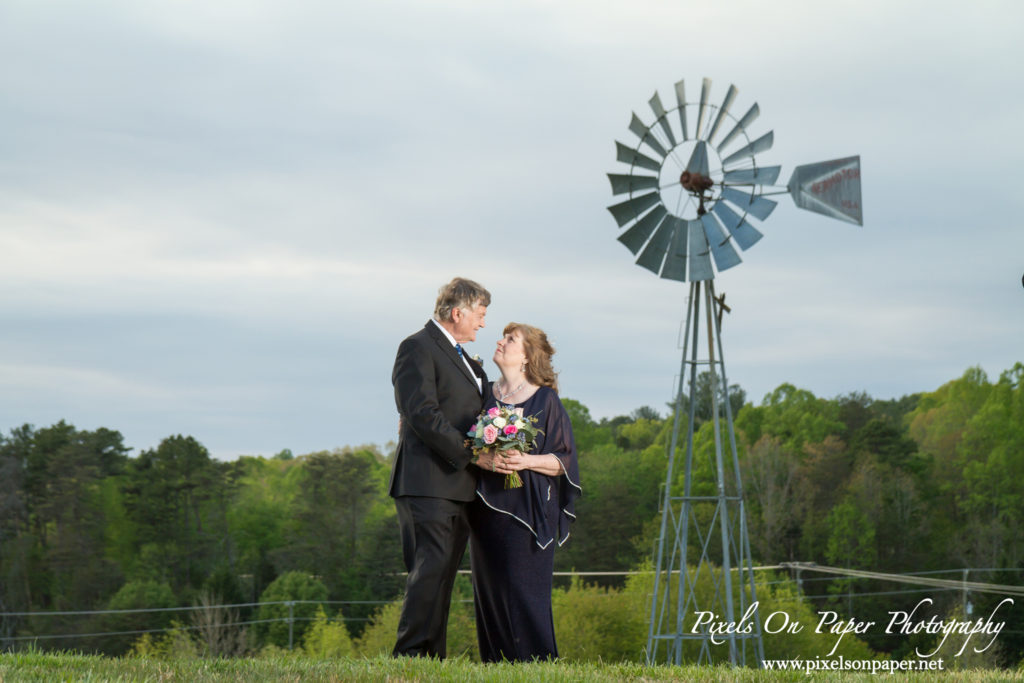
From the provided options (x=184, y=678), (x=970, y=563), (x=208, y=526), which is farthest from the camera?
(x=208, y=526)

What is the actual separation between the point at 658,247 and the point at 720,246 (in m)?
0.93

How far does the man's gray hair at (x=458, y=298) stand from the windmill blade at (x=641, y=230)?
31.4 feet

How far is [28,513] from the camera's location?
5219cm

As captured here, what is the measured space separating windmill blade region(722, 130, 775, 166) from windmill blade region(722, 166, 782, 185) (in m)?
0.22

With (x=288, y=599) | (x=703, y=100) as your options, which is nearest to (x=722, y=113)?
(x=703, y=100)

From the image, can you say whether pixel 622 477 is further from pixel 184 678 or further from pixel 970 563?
pixel 184 678

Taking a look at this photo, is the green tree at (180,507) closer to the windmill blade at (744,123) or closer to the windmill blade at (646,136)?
the windmill blade at (646,136)

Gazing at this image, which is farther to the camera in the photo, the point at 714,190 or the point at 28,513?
the point at 28,513

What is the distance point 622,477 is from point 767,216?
40.2m

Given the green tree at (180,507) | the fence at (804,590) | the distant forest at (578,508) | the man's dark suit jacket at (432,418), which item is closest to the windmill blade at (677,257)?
the man's dark suit jacket at (432,418)

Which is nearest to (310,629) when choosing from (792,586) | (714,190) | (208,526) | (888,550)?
(208,526)

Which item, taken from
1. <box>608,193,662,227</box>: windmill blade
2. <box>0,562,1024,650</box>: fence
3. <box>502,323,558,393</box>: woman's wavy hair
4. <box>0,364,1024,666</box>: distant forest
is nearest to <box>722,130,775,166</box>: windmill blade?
<box>608,193,662,227</box>: windmill blade

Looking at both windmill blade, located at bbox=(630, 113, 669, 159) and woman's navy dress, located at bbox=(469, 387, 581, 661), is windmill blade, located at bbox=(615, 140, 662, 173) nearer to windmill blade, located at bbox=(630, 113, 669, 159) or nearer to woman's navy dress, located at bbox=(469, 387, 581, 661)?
windmill blade, located at bbox=(630, 113, 669, 159)

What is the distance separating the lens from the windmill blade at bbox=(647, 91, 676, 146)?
16672 mm
